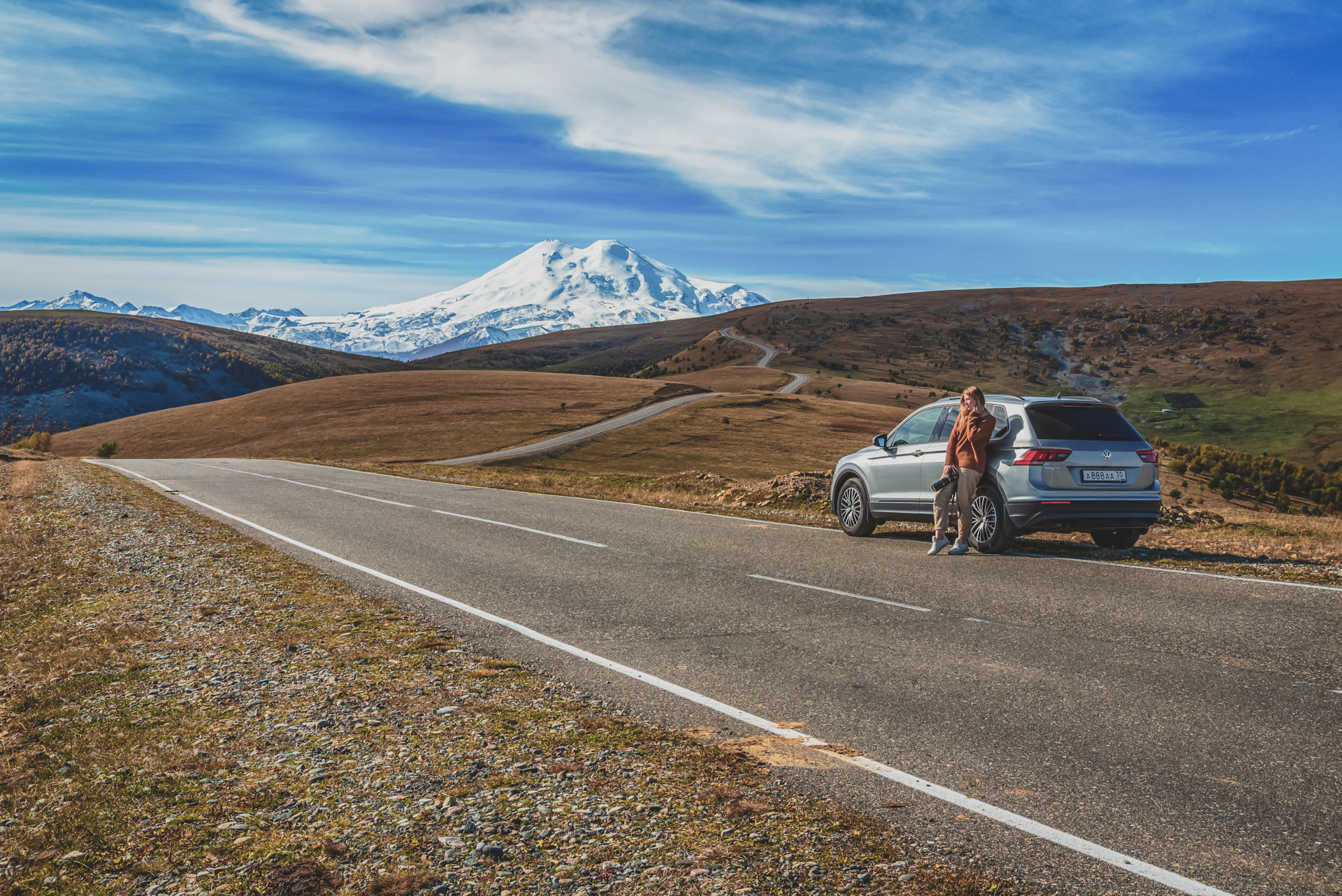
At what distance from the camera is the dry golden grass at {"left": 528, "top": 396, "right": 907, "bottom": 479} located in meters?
55.0

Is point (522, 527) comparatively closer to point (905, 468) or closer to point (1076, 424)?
point (905, 468)

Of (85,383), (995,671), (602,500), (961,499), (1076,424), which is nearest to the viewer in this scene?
(995,671)

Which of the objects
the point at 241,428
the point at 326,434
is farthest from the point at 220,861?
the point at 241,428

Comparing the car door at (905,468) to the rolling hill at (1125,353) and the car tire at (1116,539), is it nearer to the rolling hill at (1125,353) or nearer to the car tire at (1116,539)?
the car tire at (1116,539)

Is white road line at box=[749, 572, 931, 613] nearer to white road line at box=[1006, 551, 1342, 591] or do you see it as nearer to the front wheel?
white road line at box=[1006, 551, 1342, 591]

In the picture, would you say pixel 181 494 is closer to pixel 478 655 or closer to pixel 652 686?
pixel 478 655

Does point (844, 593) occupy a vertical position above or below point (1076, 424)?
below

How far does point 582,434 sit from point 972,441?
5834cm

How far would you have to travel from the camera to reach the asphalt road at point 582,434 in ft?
186

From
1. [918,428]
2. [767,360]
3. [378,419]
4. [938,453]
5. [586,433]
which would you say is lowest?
[586,433]

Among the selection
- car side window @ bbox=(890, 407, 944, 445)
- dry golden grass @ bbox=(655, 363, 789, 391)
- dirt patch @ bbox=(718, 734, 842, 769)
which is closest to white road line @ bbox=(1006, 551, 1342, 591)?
car side window @ bbox=(890, 407, 944, 445)

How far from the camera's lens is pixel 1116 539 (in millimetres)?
11648

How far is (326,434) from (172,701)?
6607cm

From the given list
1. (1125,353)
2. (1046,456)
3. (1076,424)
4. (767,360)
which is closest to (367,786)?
(1046,456)
